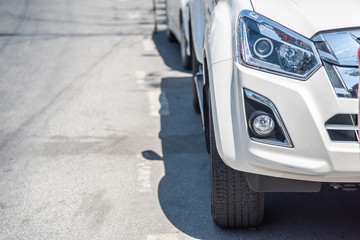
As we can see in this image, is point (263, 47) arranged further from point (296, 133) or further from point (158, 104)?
point (158, 104)

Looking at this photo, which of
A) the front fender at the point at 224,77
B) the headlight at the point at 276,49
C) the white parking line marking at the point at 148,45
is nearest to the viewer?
the headlight at the point at 276,49

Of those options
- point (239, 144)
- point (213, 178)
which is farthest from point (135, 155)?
point (239, 144)

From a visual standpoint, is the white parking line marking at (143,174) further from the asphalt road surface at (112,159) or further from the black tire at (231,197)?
the black tire at (231,197)

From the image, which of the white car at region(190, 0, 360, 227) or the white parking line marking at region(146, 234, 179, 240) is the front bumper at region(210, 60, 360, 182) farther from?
the white parking line marking at region(146, 234, 179, 240)

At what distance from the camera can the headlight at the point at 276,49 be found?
2.83m

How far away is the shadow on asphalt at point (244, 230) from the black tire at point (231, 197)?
13 cm

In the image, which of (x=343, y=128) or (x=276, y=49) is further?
(x=276, y=49)

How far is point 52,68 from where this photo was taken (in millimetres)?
8695

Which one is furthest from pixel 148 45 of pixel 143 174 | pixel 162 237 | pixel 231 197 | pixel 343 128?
pixel 343 128

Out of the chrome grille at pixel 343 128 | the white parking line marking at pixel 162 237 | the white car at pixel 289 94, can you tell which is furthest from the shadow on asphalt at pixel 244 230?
the chrome grille at pixel 343 128

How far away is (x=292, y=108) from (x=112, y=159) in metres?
2.54

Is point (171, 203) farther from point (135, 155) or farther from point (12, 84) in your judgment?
point (12, 84)

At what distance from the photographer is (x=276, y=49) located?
2.90 meters

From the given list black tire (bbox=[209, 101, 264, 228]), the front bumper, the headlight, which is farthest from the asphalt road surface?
the headlight
